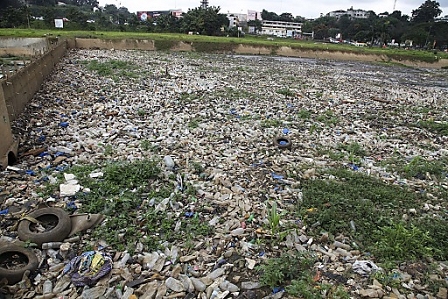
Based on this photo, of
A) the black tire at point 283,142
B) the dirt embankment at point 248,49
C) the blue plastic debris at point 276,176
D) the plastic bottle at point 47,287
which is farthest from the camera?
the dirt embankment at point 248,49

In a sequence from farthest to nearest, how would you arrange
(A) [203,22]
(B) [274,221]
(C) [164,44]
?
(A) [203,22] < (C) [164,44] < (B) [274,221]

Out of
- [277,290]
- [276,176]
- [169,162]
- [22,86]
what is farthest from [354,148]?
[22,86]

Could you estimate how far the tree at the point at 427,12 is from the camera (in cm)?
7831

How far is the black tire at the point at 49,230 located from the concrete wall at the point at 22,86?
146 inches

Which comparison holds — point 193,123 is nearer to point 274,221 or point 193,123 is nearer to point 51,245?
point 274,221

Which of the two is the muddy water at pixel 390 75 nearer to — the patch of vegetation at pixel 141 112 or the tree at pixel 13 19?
the patch of vegetation at pixel 141 112

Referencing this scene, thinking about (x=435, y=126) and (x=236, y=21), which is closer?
(x=435, y=126)

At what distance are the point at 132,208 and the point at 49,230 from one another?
0.96m

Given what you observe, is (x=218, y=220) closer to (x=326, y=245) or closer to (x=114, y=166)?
(x=326, y=245)

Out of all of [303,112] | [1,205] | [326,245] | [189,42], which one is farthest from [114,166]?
[189,42]

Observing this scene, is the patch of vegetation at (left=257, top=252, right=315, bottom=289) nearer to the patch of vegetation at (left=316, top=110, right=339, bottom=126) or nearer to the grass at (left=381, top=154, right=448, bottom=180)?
the grass at (left=381, top=154, right=448, bottom=180)

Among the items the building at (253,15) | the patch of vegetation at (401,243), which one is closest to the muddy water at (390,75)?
the patch of vegetation at (401,243)

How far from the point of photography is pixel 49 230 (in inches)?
136

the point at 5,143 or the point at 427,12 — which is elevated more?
the point at 427,12
